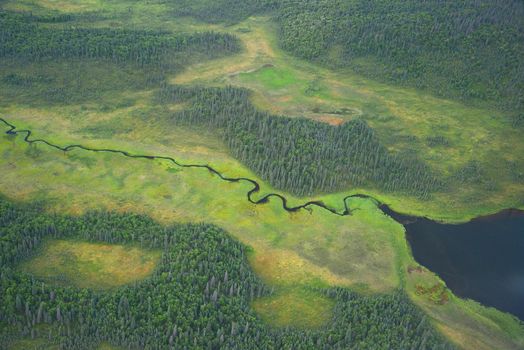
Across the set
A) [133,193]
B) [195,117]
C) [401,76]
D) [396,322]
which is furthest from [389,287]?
[401,76]

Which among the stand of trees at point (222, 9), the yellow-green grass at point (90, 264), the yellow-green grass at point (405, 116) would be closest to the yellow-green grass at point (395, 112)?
the yellow-green grass at point (405, 116)

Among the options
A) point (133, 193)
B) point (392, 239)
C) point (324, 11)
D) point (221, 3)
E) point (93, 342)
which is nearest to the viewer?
point (93, 342)

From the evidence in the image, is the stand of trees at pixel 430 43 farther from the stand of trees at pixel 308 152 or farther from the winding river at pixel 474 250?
the winding river at pixel 474 250

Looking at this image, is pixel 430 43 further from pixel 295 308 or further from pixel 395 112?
pixel 295 308

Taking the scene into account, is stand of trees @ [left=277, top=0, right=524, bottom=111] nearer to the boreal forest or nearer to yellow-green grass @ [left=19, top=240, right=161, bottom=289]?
the boreal forest

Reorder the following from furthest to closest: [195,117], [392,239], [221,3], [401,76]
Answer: [221,3] < [401,76] < [195,117] < [392,239]

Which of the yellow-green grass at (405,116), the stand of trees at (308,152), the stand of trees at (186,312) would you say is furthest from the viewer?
the yellow-green grass at (405,116)

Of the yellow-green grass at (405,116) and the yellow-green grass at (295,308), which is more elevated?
the yellow-green grass at (405,116)

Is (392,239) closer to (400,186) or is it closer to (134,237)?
(400,186)

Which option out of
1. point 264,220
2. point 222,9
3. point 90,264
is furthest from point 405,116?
point 222,9
